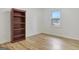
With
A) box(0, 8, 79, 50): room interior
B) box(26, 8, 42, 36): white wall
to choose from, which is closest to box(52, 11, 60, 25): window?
box(0, 8, 79, 50): room interior

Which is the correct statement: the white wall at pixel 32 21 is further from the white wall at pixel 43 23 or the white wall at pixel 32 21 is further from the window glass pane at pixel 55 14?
the window glass pane at pixel 55 14

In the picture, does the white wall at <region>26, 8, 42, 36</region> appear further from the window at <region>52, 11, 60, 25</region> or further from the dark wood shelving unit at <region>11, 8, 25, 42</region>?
the window at <region>52, 11, 60, 25</region>

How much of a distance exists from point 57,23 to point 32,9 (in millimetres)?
425

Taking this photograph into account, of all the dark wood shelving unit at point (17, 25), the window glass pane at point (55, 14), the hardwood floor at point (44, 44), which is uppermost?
the window glass pane at point (55, 14)

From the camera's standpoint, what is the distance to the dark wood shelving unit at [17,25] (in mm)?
1520

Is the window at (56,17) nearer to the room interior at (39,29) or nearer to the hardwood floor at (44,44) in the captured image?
the room interior at (39,29)

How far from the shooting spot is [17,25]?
61.5 inches

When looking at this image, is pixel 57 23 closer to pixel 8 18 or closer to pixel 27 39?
pixel 27 39

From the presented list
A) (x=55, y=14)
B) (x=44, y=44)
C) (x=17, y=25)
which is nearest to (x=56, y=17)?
(x=55, y=14)

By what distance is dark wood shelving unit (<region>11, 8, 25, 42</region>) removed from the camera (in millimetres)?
1520

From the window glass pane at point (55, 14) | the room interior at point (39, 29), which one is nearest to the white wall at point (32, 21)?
the room interior at point (39, 29)

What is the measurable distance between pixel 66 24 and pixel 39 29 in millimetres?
406

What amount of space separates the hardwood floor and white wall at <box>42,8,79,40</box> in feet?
0.29

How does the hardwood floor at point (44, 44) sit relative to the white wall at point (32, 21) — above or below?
below
